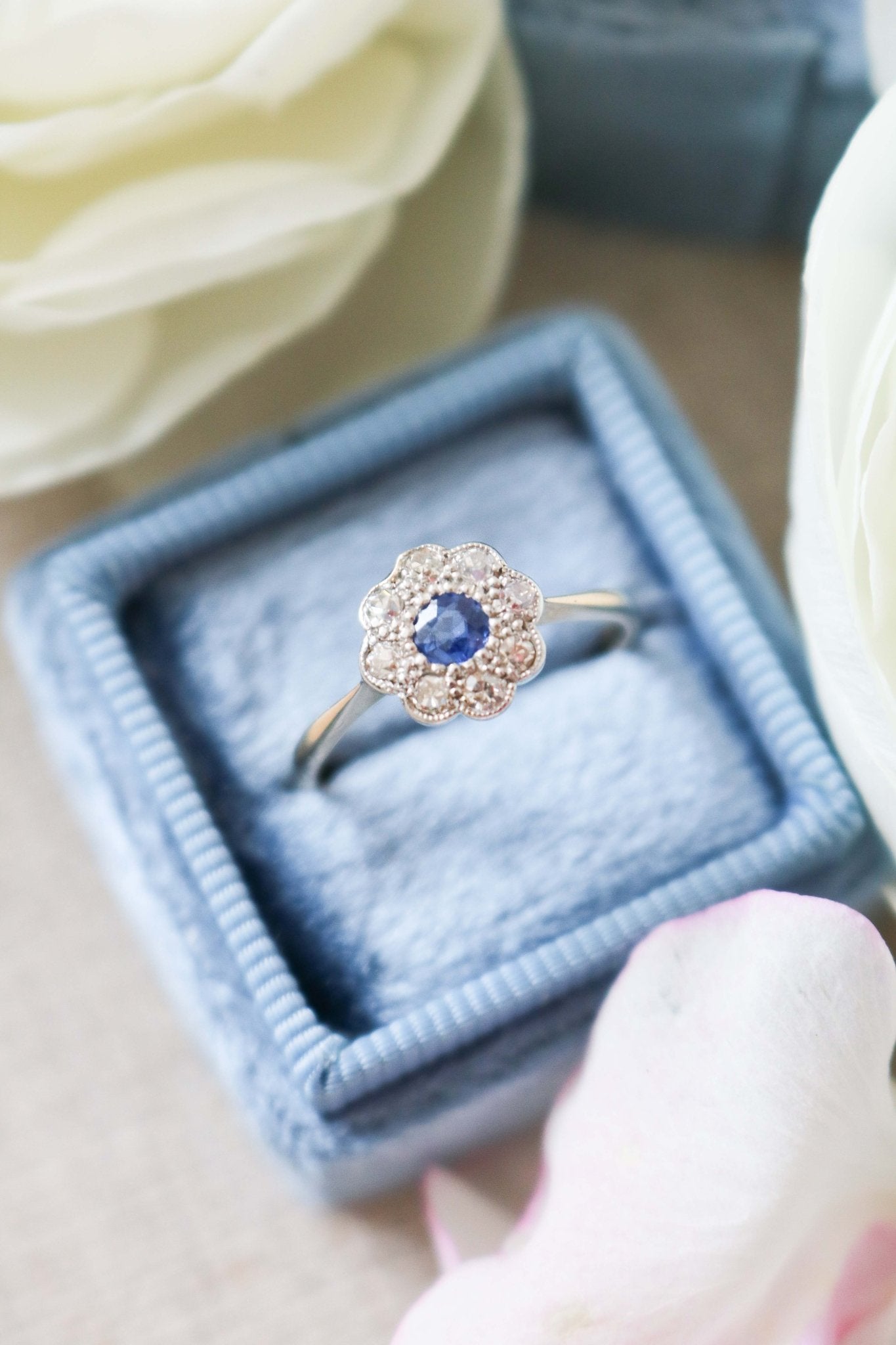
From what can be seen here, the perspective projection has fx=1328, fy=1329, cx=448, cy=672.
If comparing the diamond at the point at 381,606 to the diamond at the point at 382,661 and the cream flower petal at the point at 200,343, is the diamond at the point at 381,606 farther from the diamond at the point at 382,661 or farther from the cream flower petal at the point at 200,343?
the cream flower petal at the point at 200,343

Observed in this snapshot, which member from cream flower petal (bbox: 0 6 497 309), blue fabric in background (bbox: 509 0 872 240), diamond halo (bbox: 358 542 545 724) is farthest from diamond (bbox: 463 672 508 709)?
blue fabric in background (bbox: 509 0 872 240)

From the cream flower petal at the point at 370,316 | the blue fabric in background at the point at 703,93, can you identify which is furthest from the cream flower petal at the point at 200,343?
the blue fabric in background at the point at 703,93

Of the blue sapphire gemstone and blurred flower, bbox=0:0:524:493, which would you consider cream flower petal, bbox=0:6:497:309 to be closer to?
blurred flower, bbox=0:0:524:493

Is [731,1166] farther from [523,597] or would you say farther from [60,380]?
[60,380]

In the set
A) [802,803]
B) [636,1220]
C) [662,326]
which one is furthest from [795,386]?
[636,1220]

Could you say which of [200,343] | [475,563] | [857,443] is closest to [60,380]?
[200,343]

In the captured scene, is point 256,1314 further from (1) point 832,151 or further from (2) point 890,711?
(1) point 832,151

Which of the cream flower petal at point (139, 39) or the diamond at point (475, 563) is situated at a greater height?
the cream flower petal at point (139, 39)

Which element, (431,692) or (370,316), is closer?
(431,692)
